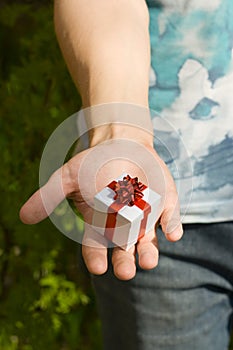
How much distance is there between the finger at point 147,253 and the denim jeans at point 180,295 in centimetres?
22

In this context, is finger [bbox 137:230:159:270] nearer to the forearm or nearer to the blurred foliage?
the forearm

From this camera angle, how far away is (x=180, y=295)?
1.27m

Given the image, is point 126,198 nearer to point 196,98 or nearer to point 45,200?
point 45,200

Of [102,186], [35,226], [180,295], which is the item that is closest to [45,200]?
[102,186]

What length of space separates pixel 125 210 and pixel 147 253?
7cm

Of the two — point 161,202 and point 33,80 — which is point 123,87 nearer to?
point 161,202

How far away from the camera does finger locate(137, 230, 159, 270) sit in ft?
3.13

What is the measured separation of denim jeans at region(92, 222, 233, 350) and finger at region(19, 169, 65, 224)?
0.99ft

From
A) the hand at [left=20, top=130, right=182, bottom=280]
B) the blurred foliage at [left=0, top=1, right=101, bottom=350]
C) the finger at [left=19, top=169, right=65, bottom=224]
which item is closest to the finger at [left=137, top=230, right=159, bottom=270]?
the hand at [left=20, top=130, right=182, bottom=280]

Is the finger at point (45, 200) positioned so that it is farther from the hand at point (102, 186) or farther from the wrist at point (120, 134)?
the wrist at point (120, 134)

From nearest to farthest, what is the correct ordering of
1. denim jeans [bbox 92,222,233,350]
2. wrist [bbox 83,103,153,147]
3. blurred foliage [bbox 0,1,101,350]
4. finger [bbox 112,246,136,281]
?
1. finger [bbox 112,246,136,281]
2. wrist [bbox 83,103,153,147]
3. denim jeans [bbox 92,222,233,350]
4. blurred foliage [bbox 0,1,101,350]

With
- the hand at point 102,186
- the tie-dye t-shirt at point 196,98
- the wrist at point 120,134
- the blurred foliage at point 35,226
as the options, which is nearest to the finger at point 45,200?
the hand at point 102,186

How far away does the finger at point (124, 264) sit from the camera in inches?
37.5

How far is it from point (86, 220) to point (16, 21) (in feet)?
A: 4.60
